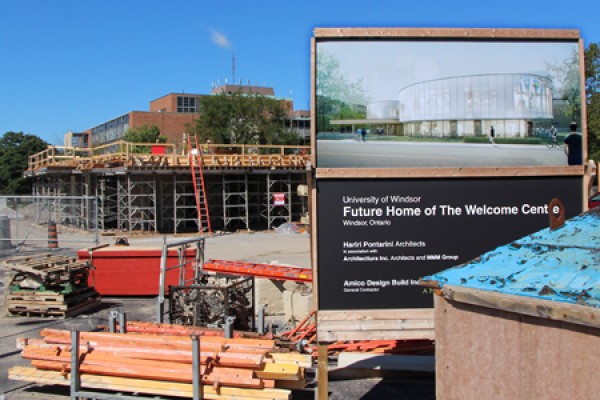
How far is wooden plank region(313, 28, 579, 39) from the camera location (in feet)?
20.7

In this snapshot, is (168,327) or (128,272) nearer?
(168,327)

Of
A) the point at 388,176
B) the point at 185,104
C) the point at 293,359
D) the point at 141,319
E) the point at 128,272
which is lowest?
the point at 141,319

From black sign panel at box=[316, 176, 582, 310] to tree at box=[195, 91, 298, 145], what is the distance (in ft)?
167

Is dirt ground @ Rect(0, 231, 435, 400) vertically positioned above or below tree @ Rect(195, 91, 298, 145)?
below

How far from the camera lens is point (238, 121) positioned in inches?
2263

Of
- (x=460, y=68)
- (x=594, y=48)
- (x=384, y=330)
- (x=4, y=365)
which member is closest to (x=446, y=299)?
(x=384, y=330)

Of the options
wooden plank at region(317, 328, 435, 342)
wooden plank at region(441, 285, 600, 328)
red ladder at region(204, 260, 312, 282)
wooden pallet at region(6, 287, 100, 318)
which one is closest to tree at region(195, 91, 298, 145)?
wooden pallet at region(6, 287, 100, 318)

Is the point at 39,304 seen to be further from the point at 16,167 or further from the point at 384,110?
the point at 16,167

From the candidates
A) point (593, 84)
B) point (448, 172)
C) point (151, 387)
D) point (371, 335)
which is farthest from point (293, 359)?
point (593, 84)

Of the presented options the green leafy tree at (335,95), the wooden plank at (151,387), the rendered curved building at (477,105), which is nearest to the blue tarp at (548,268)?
the rendered curved building at (477,105)

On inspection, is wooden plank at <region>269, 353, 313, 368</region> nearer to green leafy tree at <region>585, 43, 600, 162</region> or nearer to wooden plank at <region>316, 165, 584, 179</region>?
wooden plank at <region>316, 165, 584, 179</region>

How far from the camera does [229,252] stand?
24969mm

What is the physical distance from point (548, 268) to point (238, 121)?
179 feet

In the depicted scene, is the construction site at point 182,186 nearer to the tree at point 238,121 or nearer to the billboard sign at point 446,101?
the tree at point 238,121
